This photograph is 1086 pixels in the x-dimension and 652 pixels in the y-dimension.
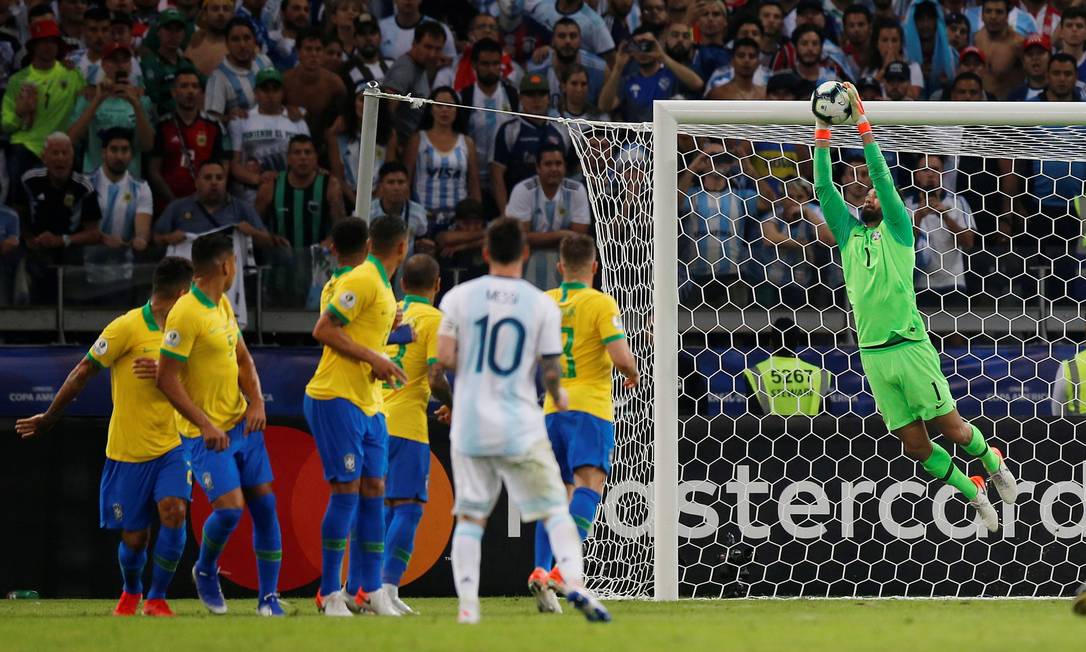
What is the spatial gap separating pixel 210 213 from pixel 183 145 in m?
1.03

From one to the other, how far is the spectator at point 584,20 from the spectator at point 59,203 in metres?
4.58

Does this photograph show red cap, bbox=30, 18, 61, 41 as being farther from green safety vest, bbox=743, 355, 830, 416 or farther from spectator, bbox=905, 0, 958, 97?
spectator, bbox=905, 0, 958, 97

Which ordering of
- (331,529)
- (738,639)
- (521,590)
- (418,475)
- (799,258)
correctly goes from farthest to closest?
(799,258)
(521,590)
(418,475)
(331,529)
(738,639)

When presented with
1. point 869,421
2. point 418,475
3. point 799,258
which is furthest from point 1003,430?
point 418,475

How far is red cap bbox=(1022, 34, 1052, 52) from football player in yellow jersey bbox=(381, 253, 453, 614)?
7800 millimetres

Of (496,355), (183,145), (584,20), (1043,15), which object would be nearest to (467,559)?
(496,355)

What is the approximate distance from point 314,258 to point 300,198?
143cm

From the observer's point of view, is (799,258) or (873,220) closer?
(873,220)

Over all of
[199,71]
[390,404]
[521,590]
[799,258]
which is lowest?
[521,590]

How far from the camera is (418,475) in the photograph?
839cm

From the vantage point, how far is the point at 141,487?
27.2ft

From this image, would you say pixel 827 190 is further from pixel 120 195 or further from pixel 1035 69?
pixel 120 195

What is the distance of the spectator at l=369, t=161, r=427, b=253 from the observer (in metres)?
12.4

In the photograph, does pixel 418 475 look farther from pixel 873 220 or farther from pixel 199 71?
pixel 199 71
